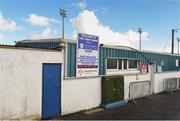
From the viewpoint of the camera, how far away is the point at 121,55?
50.5 feet

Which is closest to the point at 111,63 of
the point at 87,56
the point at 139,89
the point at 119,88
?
the point at 119,88

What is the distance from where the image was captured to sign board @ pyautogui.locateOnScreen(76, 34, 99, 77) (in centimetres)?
1235

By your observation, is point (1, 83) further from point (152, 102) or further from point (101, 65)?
point (152, 102)

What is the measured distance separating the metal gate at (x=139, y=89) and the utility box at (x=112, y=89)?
1.38 metres

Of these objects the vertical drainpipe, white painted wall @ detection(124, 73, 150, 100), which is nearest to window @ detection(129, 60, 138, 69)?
white painted wall @ detection(124, 73, 150, 100)

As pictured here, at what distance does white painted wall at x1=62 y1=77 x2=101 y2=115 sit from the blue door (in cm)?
34

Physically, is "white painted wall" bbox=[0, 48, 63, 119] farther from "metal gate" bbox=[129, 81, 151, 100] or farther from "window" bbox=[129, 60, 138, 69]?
"window" bbox=[129, 60, 138, 69]

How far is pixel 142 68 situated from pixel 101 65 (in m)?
4.77

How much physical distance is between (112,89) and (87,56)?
2.34 meters

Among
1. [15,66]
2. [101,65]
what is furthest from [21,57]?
[101,65]

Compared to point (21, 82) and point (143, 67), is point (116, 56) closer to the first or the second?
point (143, 67)

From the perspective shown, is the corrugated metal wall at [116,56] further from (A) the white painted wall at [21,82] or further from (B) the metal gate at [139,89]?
(B) the metal gate at [139,89]

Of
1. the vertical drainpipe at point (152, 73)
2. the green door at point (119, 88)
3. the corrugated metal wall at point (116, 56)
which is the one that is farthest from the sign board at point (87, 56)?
the vertical drainpipe at point (152, 73)

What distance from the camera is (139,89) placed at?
16734 millimetres
